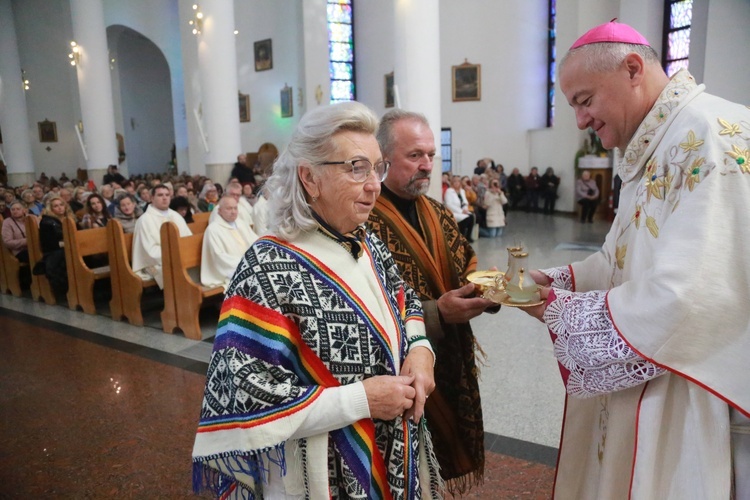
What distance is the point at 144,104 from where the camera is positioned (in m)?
24.8

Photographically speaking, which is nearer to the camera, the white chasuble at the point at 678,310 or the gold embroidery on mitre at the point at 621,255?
the white chasuble at the point at 678,310

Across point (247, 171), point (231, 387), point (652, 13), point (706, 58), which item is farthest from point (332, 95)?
point (231, 387)

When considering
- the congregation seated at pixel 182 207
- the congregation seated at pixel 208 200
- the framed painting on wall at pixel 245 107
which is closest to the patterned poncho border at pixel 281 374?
the congregation seated at pixel 182 207

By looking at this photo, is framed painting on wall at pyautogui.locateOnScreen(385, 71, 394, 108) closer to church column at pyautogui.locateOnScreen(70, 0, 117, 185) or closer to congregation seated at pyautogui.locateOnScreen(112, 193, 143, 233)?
church column at pyautogui.locateOnScreen(70, 0, 117, 185)

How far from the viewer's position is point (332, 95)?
758 inches

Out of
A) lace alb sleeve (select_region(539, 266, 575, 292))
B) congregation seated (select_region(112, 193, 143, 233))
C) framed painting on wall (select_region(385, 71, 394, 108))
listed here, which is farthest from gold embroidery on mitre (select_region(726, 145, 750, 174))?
framed painting on wall (select_region(385, 71, 394, 108))

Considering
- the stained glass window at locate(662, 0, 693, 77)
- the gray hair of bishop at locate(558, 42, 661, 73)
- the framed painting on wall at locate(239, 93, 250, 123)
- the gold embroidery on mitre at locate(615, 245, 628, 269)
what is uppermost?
the stained glass window at locate(662, 0, 693, 77)

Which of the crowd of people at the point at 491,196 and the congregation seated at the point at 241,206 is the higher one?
the congregation seated at the point at 241,206

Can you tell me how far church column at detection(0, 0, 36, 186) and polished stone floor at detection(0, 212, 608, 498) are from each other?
13938 millimetres

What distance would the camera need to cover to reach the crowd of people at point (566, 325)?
133 cm

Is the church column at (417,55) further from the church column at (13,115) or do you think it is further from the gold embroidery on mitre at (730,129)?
the church column at (13,115)

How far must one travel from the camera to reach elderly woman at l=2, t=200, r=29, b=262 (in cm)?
734

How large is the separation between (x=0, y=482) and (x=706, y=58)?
40.6ft

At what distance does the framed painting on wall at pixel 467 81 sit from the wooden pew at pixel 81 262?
14090 millimetres
